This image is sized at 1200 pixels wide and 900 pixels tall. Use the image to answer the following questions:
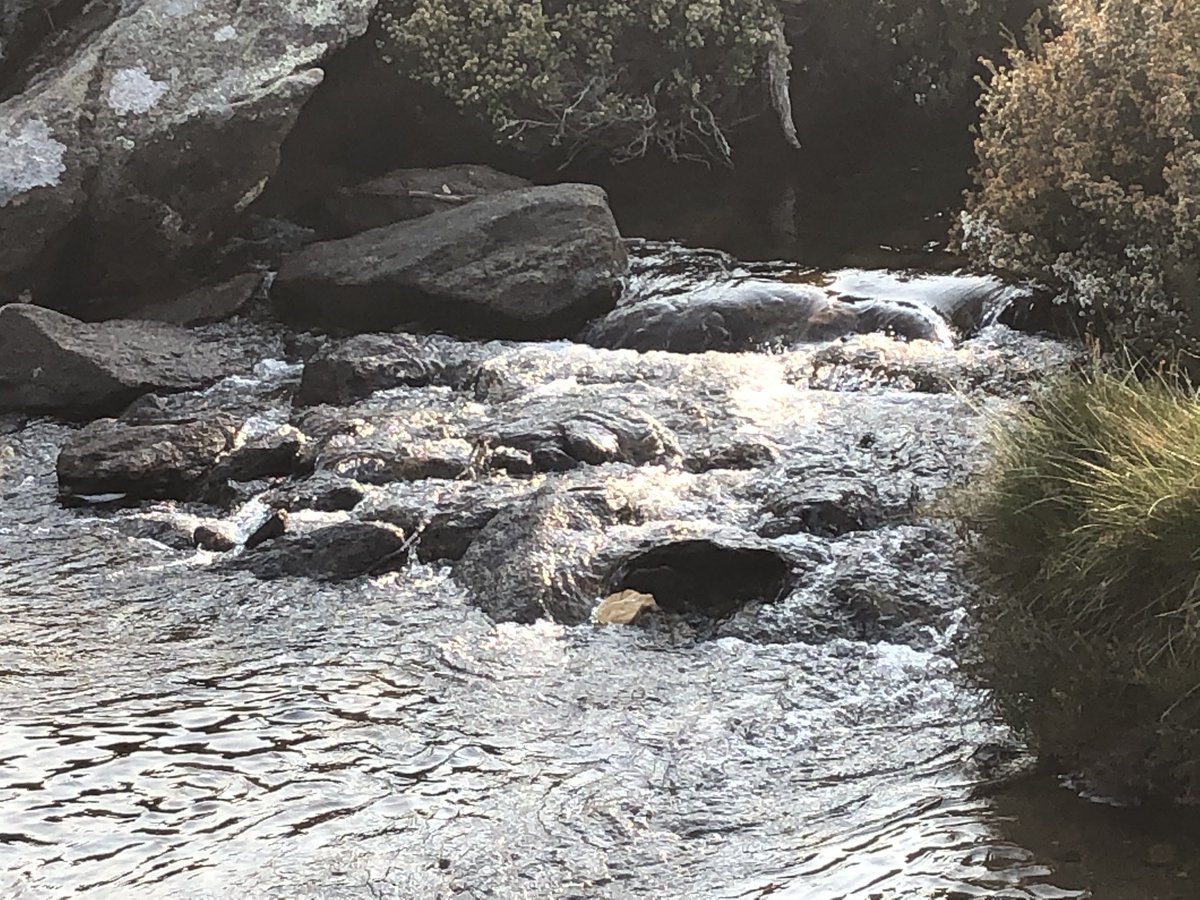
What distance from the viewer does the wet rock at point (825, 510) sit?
8.20m

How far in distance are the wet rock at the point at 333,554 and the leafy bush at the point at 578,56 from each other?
8.65m

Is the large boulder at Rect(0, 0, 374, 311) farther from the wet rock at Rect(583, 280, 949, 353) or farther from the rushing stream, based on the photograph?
the wet rock at Rect(583, 280, 949, 353)

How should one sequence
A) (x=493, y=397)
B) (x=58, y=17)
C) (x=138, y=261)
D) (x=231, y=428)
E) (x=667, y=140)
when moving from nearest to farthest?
(x=231, y=428) < (x=493, y=397) < (x=138, y=261) < (x=58, y=17) < (x=667, y=140)

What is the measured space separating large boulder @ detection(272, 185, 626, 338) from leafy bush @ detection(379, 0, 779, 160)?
2731 millimetres

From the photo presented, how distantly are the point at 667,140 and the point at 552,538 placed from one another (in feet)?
33.5

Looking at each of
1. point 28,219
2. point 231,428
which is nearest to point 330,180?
point 28,219

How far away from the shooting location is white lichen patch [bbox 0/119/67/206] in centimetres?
1288

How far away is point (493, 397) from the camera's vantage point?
1126cm

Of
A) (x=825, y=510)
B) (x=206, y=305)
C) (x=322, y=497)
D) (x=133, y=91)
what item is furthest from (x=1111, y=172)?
(x=133, y=91)

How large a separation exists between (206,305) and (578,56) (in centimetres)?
557

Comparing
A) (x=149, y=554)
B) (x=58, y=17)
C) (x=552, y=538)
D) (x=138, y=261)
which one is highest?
(x=58, y=17)

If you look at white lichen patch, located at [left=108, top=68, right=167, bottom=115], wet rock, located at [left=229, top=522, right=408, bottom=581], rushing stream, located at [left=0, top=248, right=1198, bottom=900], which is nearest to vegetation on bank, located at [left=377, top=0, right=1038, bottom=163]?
white lichen patch, located at [left=108, top=68, right=167, bottom=115]

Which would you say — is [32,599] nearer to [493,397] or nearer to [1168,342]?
[493,397]

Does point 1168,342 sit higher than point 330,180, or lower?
lower
